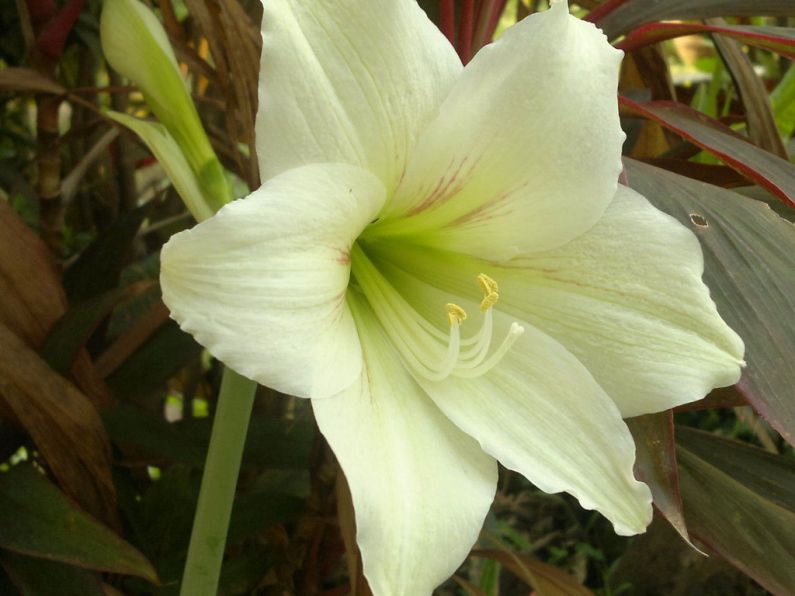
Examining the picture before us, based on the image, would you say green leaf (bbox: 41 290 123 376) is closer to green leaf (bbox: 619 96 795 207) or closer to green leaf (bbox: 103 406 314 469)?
green leaf (bbox: 103 406 314 469)

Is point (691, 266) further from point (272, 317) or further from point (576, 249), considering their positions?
point (272, 317)

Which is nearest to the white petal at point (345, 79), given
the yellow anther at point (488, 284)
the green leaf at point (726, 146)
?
the yellow anther at point (488, 284)

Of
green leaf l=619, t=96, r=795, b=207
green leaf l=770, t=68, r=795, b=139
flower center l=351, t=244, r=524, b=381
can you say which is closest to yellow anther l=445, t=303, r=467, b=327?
flower center l=351, t=244, r=524, b=381

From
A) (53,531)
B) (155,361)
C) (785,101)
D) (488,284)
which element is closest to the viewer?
(488,284)

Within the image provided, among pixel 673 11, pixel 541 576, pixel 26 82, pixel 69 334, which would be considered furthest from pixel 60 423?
pixel 673 11

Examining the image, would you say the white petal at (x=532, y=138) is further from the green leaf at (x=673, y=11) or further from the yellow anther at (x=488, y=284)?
the green leaf at (x=673, y=11)

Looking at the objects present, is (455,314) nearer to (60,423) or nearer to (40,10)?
(60,423)

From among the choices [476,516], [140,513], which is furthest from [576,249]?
[140,513]
